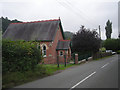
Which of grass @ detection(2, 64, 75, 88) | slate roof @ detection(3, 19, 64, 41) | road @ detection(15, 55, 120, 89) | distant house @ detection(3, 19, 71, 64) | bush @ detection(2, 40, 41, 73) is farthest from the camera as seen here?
slate roof @ detection(3, 19, 64, 41)

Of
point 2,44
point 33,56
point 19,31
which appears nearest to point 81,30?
point 19,31

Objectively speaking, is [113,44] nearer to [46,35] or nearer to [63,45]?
[63,45]

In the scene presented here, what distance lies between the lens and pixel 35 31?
84.1 feet

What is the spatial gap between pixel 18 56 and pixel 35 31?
658 inches

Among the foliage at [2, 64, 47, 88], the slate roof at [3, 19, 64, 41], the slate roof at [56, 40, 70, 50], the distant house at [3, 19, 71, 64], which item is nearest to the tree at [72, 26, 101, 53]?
the distant house at [3, 19, 71, 64]

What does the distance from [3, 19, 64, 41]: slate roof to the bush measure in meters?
13.0

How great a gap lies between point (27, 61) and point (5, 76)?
2.15 metres

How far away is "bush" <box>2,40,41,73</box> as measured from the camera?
856 cm

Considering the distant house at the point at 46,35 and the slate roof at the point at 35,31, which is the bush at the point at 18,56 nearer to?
the distant house at the point at 46,35

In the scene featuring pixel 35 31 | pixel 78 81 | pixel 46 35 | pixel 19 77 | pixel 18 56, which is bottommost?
pixel 78 81

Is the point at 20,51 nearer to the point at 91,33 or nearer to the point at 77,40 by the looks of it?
the point at 77,40

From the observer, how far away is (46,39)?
2361cm

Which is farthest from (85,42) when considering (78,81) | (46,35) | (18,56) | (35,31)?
(18,56)

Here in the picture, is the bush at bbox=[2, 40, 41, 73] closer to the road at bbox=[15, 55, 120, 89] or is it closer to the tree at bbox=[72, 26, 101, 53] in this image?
the road at bbox=[15, 55, 120, 89]
